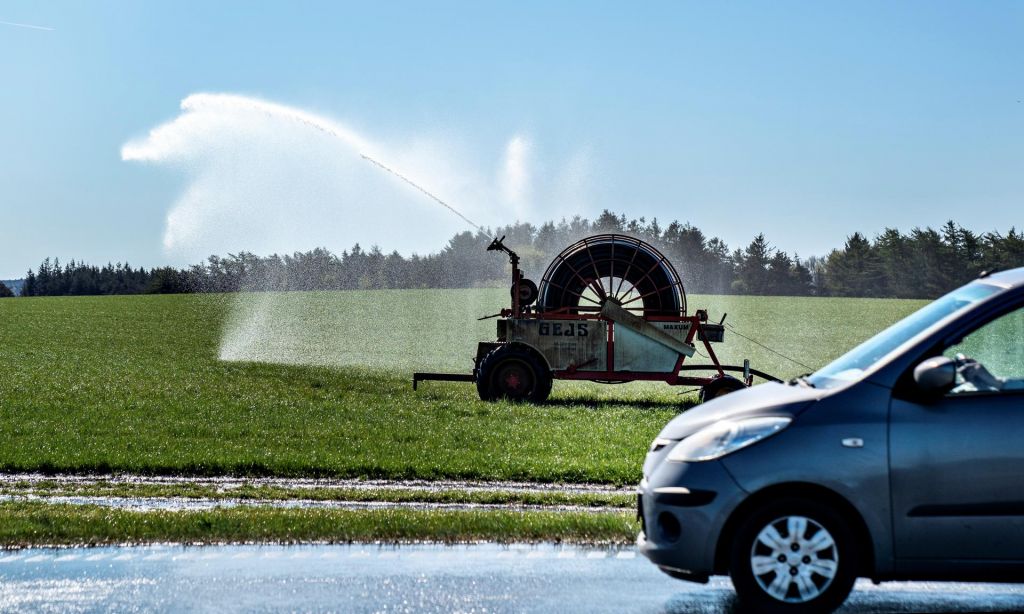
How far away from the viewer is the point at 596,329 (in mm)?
21453

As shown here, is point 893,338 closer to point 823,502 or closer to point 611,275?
point 823,502

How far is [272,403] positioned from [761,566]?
15.8m

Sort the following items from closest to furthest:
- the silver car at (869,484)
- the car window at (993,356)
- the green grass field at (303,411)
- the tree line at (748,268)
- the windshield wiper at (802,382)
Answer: the silver car at (869,484)
the car window at (993,356)
the windshield wiper at (802,382)
the green grass field at (303,411)
the tree line at (748,268)

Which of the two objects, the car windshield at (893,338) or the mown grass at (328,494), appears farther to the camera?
the mown grass at (328,494)

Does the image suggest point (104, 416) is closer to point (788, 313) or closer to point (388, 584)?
point (388, 584)

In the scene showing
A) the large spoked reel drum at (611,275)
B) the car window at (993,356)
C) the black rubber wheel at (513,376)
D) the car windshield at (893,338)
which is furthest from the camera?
the large spoked reel drum at (611,275)

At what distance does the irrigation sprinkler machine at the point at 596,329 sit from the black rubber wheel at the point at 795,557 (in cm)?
1445

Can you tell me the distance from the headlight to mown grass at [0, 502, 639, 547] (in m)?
2.34

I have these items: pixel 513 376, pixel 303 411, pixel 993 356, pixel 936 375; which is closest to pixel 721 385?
pixel 513 376

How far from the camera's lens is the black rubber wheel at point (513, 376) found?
21250 millimetres

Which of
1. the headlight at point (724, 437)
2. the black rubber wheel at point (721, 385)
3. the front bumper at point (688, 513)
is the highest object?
the black rubber wheel at point (721, 385)

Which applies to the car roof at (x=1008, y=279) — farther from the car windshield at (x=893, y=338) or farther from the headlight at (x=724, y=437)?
the headlight at (x=724, y=437)

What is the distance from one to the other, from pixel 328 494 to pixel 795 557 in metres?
6.20

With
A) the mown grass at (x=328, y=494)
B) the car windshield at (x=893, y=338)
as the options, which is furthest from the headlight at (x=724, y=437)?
the mown grass at (x=328, y=494)
